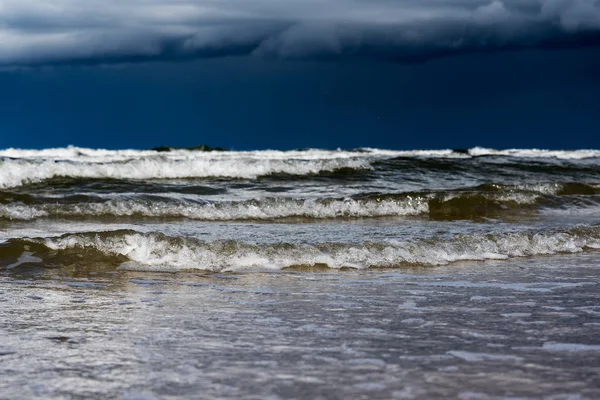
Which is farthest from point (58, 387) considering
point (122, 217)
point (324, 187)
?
point (324, 187)

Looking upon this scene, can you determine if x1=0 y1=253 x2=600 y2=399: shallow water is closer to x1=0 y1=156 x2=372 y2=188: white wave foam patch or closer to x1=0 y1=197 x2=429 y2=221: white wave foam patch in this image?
x1=0 y1=197 x2=429 y2=221: white wave foam patch

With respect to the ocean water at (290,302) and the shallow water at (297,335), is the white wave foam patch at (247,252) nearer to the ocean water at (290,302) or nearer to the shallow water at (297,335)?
the ocean water at (290,302)

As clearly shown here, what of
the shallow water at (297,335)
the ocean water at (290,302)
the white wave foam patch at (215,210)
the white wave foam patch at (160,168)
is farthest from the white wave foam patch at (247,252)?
the white wave foam patch at (160,168)

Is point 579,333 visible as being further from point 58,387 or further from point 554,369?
point 58,387

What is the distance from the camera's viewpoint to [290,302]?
14.4 feet

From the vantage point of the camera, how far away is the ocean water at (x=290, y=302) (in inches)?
110

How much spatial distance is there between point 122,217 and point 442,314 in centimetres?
633

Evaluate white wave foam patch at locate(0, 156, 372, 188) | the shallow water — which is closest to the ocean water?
the shallow water

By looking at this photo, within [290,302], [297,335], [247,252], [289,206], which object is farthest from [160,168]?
[297,335]

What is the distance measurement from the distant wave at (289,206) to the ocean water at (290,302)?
0.04m

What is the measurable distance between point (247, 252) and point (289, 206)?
13.9 feet

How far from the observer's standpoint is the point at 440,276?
217 inches

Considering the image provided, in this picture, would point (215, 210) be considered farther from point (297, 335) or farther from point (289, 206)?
point (297, 335)

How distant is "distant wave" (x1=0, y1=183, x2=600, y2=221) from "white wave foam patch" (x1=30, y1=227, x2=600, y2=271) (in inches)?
132
